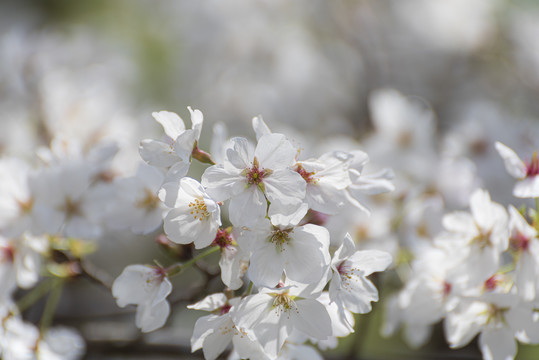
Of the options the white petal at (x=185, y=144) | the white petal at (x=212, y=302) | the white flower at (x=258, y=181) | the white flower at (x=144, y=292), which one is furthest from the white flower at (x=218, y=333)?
the white petal at (x=185, y=144)

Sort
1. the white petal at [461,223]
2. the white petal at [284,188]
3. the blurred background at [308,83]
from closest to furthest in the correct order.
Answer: the white petal at [284,188]
the white petal at [461,223]
the blurred background at [308,83]

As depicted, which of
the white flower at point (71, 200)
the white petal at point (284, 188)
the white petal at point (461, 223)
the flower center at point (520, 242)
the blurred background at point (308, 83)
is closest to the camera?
the white petal at point (284, 188)

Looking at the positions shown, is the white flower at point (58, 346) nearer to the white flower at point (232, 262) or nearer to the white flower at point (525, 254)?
the white flower at point (232, 262)

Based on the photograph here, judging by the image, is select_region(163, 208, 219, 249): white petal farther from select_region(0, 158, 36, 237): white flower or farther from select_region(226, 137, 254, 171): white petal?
select_region(0, 158, 36, 237): white flower

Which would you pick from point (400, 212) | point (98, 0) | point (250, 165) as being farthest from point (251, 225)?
point (98, 0)

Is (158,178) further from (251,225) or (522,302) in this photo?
(522,302)

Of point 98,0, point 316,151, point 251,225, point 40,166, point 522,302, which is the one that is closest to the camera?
point 251,225

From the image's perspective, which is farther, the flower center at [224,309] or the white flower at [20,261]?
the white flower at [20,261]
